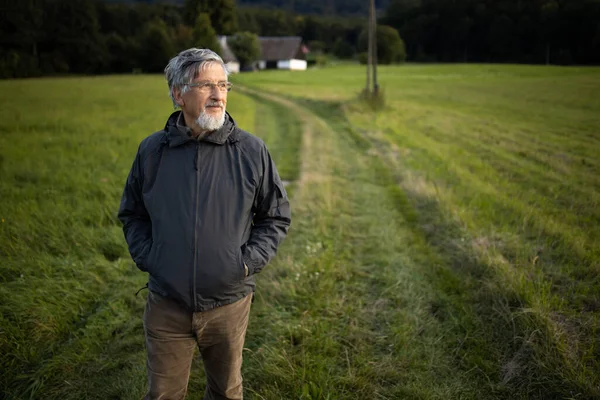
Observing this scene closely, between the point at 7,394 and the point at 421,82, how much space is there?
1381 inches

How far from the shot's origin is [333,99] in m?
23.8

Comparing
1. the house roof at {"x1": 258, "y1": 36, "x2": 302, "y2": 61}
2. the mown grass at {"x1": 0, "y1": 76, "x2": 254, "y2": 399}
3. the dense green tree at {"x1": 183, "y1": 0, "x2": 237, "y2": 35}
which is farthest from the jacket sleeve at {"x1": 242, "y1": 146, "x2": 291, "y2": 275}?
the house roof at {"x1": 258, "y1": 36, "x2": 302, "y2": 61}

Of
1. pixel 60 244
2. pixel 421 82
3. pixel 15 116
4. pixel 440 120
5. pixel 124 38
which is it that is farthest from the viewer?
pixel 124 38

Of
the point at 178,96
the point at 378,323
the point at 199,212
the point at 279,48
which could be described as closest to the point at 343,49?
the point at 279,48

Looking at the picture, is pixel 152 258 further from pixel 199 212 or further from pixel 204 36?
pixel 204 36

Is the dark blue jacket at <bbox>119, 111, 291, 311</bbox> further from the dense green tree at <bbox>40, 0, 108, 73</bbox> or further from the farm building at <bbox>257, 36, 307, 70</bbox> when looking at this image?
the farm building at <bbox>257, 36, 307, 70</bbox>

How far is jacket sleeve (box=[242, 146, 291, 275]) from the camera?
90.7 inches

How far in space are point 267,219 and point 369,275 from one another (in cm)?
256

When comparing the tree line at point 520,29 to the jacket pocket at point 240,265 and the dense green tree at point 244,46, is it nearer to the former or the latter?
the jacket pocket at point 240,265

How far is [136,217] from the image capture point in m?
2.40

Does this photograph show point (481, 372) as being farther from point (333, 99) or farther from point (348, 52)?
point (348, 52)

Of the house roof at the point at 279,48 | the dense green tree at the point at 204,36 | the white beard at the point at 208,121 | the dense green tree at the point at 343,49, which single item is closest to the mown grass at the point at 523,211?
the white beard at the point at 208,121

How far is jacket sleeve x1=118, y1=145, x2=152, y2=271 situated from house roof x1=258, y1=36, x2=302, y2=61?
7091cm

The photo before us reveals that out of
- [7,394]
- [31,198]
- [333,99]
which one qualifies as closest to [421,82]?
[333,99]
